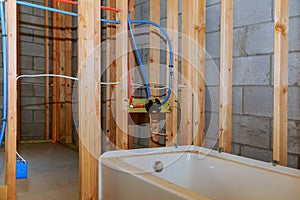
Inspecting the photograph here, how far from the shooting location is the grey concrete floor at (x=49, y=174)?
2232 mm

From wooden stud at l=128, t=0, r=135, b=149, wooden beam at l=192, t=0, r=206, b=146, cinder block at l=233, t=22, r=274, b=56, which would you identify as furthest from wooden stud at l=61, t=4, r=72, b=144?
cinder block at l=233, t=22, r=274, b=56

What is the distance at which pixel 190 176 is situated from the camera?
2.02 m

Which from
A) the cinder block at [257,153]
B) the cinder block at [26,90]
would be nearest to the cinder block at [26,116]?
the cinder block at [26,90]

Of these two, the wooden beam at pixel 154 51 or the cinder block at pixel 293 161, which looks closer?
the cinder block at pixel 293 161

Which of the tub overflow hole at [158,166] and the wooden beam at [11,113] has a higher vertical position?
the wooden beam at [11,113]

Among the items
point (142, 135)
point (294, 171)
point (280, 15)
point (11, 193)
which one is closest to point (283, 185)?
point (294, 171)

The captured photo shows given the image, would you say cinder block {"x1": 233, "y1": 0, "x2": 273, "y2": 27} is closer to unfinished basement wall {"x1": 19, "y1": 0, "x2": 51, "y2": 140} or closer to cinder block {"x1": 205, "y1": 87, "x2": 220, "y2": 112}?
cinder block {"x1": 205, "y1": 87, "x2": 220, "y2": 112}

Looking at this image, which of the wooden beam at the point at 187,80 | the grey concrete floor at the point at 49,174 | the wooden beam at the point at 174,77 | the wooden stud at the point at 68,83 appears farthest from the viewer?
the wooden stud at the point at 68,83

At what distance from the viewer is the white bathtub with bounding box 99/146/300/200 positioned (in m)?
1.33

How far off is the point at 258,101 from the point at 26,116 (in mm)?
3609

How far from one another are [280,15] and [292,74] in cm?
36

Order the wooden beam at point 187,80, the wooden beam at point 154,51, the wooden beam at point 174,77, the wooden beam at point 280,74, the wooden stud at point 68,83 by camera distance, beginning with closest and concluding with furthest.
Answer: the wooden beam at point 280,74 → the wooden beam at point 187,80 → the wooden beam at point 174,77 → the wooden beam at point 154,51 → the wooden stud at point 68,83

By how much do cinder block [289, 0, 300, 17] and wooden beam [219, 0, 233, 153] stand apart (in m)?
0.40

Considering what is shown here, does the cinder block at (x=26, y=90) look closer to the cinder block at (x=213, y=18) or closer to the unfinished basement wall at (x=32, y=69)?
the unfinished basement wall at (x=32, y=69)
